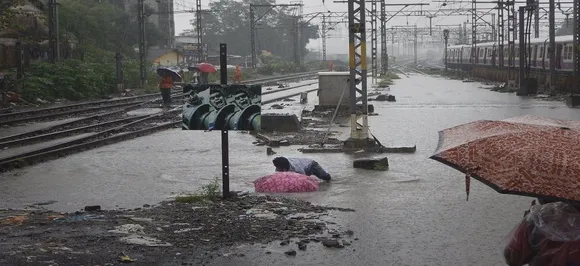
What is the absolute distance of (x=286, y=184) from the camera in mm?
11469

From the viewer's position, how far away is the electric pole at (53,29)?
39094 millimetres

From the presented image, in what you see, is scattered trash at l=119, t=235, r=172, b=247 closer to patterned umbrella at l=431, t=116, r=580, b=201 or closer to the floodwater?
the floodwater

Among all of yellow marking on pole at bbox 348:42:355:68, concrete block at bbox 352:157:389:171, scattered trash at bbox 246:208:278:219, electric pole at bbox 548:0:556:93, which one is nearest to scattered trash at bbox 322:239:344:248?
scattered trash at bbox 246:208:278:219

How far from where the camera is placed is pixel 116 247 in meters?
7.55

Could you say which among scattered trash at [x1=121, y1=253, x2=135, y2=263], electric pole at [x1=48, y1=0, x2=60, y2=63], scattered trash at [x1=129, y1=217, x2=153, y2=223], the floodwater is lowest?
the floodwater

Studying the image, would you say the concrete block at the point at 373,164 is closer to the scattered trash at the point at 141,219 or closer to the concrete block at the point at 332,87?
the scattered trash at the point at 141,219

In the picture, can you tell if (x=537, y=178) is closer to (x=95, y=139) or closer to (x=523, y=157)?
(x=523, y=157)

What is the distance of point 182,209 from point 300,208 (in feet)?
5.10

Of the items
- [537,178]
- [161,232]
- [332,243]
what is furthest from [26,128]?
[537,178]

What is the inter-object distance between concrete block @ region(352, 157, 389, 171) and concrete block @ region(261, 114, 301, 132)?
24.9 ft

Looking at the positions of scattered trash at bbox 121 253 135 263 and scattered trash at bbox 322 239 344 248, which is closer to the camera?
scattered trash at bbox 121 253 135 263

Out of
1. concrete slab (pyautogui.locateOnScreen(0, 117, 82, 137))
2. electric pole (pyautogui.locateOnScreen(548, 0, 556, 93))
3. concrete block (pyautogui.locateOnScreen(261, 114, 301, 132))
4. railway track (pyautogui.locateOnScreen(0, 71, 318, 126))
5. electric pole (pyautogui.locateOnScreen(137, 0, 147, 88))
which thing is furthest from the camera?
electric pole (pyautogui.locateOnScreen(137, 0, 147, 88))

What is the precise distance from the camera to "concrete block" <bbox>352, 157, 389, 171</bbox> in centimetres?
1398

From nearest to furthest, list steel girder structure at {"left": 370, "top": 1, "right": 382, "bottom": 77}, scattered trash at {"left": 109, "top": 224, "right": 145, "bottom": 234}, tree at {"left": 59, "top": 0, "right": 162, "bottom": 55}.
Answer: scattered trash at {"left": 109, "top": 224, "right": 145, "bottom": 234}
steel girder structure at {"left": 370, "top": 1, "right": 382, "bottom": 77}
tree at {"left": 59, "top": 0, "right": 162, "bottom": 55}
